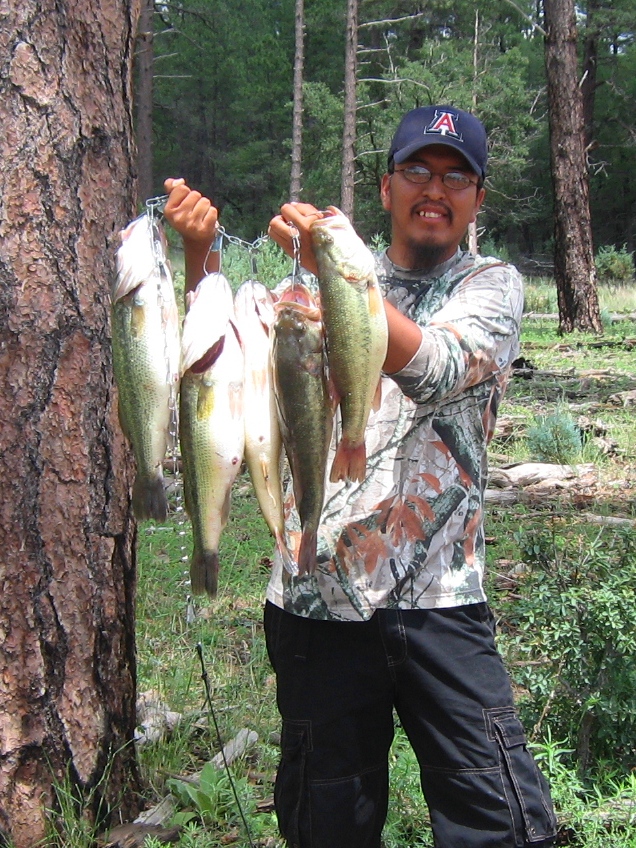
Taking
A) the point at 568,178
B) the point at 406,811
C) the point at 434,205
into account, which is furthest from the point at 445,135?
the point at 568,178

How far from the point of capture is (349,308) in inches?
67.6

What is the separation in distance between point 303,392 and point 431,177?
36.5 inches

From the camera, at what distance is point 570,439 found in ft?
22.2

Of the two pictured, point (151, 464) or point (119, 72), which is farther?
point (119, 72)

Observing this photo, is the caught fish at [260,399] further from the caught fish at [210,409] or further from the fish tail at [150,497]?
the fish tail at [150,497]

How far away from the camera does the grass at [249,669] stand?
10.2ft

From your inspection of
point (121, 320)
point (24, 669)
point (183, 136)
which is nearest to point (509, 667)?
point (24, 669)

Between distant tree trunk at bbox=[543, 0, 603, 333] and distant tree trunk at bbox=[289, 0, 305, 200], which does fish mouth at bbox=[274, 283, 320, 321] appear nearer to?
distant tree trunk at bbox=[543, 0, 603, 333]

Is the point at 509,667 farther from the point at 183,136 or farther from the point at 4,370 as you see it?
the point at 183,136

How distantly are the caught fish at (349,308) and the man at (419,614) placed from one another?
0.56 metres

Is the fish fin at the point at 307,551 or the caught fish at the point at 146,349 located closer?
the caught fish at the point at 146,349

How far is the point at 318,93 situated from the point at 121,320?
113 ft

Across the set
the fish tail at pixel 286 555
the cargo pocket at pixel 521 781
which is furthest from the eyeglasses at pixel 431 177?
the cargo pocket at pixel 521 781

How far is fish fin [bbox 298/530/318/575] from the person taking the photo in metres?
1.91
